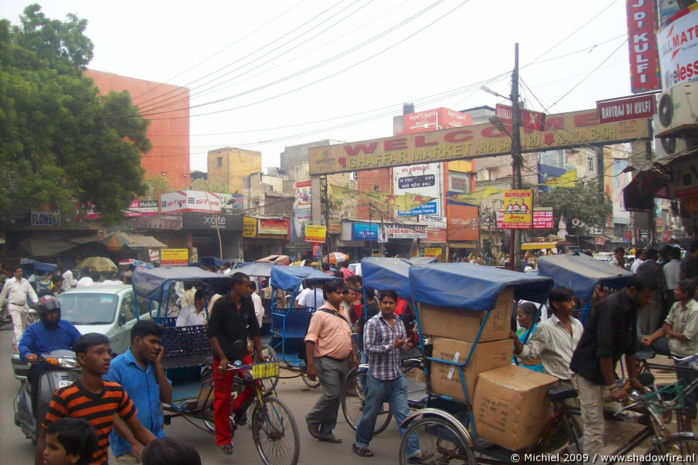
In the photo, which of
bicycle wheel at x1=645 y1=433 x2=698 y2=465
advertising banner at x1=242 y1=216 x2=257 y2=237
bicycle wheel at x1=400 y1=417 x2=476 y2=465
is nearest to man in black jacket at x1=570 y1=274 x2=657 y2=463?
bicycle wheel at x1=645 y1=433 x2=698 y2=465

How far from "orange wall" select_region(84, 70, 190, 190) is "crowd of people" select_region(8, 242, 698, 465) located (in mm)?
39242

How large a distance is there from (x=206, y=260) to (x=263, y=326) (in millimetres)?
11583

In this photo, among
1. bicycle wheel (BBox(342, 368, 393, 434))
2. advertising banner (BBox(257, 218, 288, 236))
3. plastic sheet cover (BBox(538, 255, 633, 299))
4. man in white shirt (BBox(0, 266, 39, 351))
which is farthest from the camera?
advertising banner (BBox(257, 218, 288, 236))

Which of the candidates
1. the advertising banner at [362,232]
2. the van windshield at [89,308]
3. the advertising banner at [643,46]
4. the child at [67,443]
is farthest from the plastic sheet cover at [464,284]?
the advertising banner at [362,232]

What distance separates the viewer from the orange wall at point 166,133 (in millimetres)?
44281

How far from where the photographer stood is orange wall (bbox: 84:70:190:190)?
145 feet

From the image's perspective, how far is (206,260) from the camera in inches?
870

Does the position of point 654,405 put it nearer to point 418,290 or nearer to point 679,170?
point 418,290

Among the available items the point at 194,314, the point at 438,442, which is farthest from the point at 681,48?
the point at 194,314

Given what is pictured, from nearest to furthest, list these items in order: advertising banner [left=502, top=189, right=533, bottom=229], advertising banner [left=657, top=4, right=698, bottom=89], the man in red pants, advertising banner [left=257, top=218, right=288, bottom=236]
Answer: the man in red pants
advertising banner [left=657, top=4, right=698, bottom=89]
advertising banner [left=502, top=189, right=533, bottom=229]
advertising banner [left=257, top=218, right=288, bottom=236]

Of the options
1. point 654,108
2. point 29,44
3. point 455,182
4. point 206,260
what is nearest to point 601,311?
point 654,108

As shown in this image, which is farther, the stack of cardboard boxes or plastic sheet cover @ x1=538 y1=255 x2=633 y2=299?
plastic sheet cover @ x1=538 y1=255 x2=633 y2=299

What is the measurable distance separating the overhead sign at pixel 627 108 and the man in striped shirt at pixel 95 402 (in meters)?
13.1

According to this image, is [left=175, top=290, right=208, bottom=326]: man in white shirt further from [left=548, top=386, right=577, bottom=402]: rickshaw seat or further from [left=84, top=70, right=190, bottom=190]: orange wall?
[left=84, top=70, right=190, bottom=190]: orange wall
